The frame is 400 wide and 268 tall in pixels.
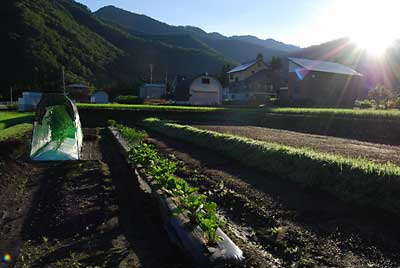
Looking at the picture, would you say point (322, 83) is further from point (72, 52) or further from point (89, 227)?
point (72, 52)

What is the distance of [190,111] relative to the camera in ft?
79.2

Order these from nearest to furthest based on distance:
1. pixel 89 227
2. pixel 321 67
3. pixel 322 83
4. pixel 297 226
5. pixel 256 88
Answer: pixel 297 226, pixel 89 227, pixel 322 83, pixel 321 67, pixel 256 88

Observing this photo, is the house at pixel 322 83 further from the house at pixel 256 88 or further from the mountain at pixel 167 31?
the mountain at pixel 167 31

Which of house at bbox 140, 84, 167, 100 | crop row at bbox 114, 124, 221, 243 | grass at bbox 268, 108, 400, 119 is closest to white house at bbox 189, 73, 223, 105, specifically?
house at bbox 140, 84, 167, 100

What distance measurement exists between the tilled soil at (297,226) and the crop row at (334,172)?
175 millimetres

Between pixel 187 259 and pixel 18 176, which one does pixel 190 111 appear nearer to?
pixel 18 176

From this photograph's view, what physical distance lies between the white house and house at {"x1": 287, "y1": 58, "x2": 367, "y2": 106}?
1050cm

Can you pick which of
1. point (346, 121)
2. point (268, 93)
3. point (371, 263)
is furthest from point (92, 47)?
point (371, 263)

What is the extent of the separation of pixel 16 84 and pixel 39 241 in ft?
182

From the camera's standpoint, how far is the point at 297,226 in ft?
12.1

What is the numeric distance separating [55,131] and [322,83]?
3381 cm

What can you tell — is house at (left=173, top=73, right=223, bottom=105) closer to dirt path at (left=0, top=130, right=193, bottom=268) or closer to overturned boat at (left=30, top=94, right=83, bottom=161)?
overturned boat at (left=30, top=94, right=83, bottom=161)

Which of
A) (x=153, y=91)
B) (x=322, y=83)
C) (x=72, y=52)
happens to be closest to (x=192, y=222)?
(x=322, y=83)

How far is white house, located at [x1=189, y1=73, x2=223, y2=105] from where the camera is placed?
4403 cm
